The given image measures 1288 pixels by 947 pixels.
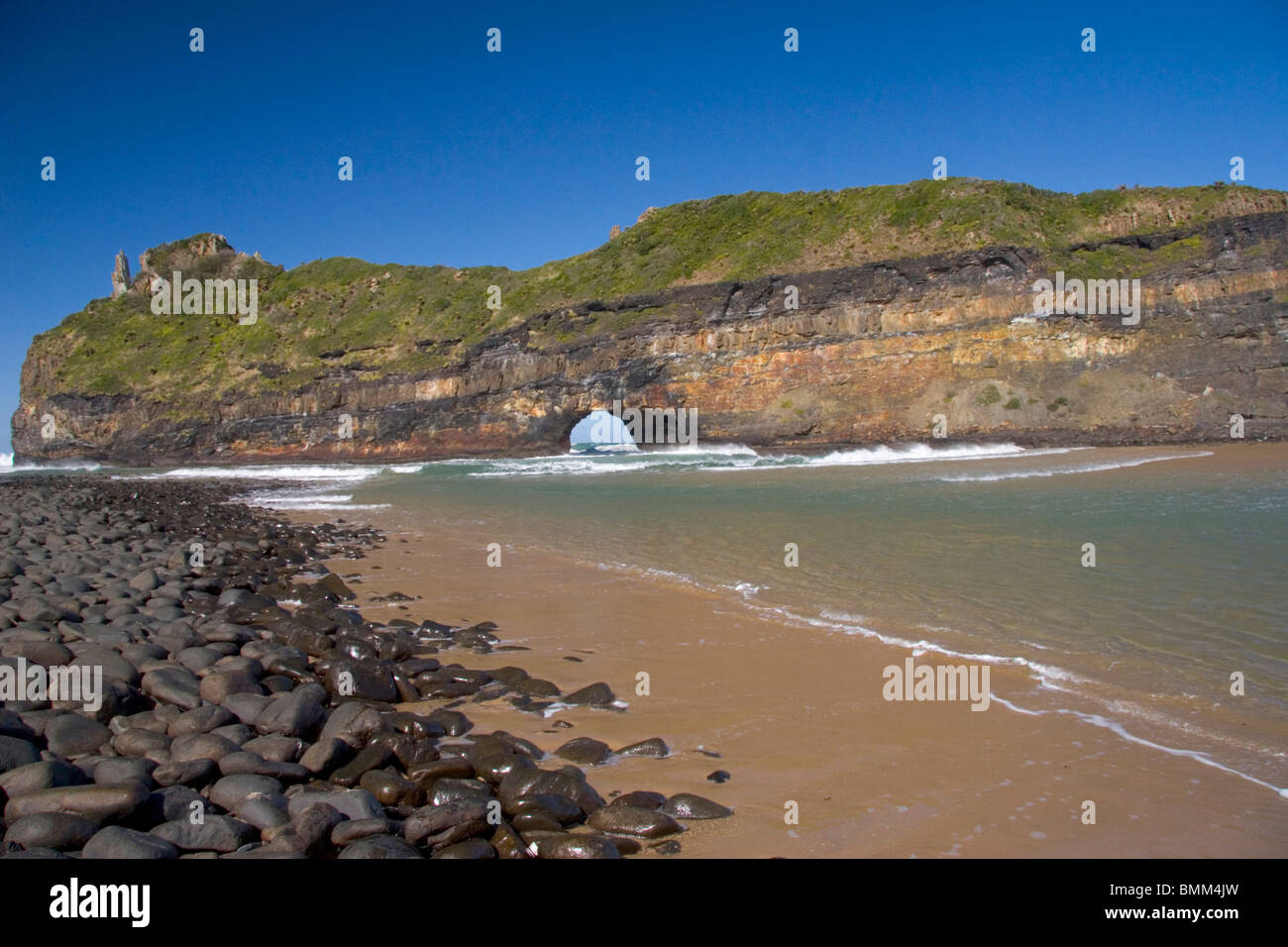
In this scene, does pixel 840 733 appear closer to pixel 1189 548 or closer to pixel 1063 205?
pixel 1189 548

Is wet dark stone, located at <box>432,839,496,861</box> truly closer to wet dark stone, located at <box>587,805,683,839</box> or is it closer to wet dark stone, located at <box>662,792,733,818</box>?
wet dark stone, located at <box>587,805,683,839</box>

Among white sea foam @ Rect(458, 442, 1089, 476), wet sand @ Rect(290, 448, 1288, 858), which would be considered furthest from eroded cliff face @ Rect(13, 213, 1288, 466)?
wet sand @ Rect(290, 448, 1288, 858)

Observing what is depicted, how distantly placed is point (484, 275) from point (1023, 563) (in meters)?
51.2

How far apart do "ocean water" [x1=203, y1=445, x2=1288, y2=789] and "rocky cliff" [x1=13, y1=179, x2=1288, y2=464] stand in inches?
468

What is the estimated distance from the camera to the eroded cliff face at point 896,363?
33719mm

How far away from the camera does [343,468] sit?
4516 centimetres

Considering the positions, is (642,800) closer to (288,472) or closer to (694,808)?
(694,808)

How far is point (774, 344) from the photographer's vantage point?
134ft

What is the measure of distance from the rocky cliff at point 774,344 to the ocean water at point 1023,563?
11.9 m

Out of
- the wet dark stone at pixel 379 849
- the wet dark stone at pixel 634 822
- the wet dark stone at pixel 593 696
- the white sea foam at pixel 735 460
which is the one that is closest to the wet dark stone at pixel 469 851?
the wet dark stone at pixel 379 849

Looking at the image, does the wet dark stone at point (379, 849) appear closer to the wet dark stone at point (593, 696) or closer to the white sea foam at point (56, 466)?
the wet dark stone at point (593, 696)

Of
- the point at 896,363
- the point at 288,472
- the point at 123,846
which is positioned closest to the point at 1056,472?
the point at 896,363
